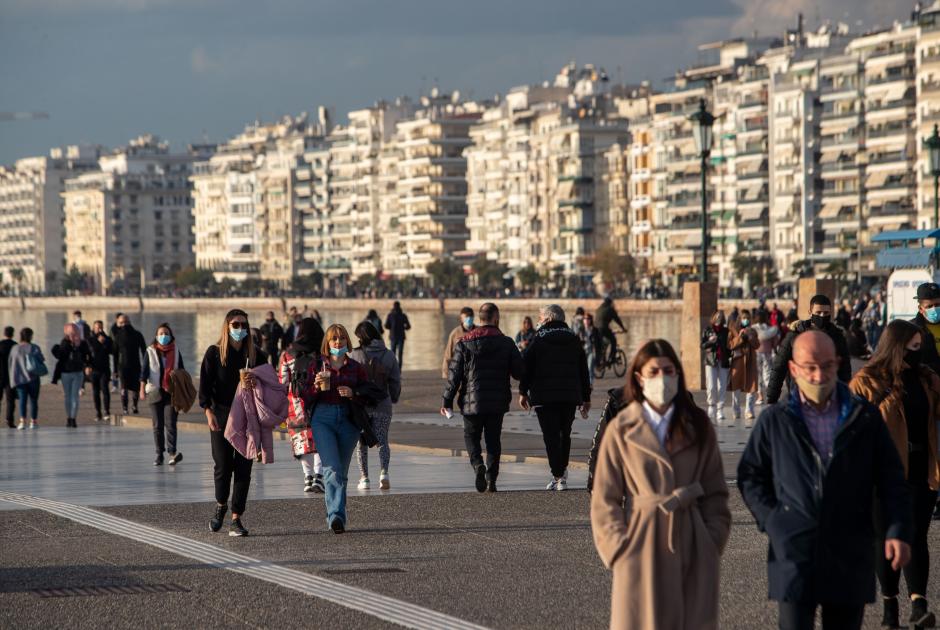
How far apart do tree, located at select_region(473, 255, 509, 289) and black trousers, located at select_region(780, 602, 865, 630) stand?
15932 centimetres

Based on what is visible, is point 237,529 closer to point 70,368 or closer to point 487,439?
point 487,439

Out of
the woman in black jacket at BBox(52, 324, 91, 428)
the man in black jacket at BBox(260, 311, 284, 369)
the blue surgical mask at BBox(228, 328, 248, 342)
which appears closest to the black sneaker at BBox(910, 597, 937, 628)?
the blue surgical mask at BBox(228, 328, 248, 342)

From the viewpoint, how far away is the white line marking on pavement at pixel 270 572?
961 centimetres

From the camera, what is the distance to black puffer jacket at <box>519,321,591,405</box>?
15469 millimetres

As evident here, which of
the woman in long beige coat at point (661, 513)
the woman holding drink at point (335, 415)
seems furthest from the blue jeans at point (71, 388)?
the woman in long beige coat at point (661, 513)

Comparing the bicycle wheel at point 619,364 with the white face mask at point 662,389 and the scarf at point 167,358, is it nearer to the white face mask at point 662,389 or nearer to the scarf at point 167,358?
the scarf at point 167,358

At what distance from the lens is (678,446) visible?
7090mm

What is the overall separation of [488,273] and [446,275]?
7778 mm

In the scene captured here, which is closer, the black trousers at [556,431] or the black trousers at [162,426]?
the black trousers at [556,431]

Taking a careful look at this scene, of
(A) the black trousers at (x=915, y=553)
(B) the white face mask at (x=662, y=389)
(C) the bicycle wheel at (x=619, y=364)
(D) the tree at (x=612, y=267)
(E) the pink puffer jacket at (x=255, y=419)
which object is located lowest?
(C) the bicycle wheel at (x=619, y=364)

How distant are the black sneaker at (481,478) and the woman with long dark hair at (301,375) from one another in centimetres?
166

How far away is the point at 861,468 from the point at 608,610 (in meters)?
2.97

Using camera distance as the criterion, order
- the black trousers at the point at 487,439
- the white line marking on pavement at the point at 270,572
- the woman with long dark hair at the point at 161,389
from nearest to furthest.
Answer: the white line marking on pavement at the point at 270,572 → the black trousers at the point at 487,439 → the woman with long dark hair at the point at 161,389

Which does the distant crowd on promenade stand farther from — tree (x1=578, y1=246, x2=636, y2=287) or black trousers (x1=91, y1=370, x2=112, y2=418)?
tree (x1=578, y1=246, x2=636, y2=287)
